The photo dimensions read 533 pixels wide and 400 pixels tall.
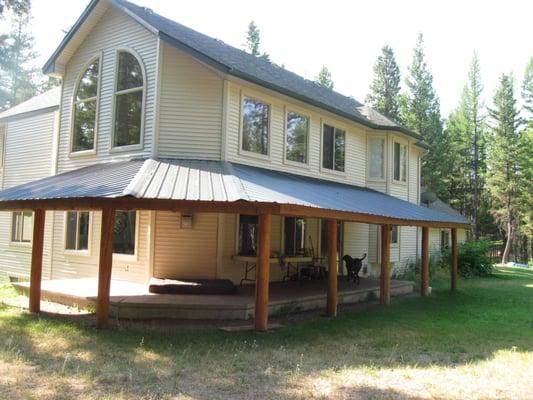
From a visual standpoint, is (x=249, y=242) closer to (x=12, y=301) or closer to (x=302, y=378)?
(x=12, y=301)

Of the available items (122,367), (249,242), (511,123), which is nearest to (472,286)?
(249,242)

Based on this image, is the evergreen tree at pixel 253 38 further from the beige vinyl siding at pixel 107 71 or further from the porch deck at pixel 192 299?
the porch deck at pixel 192 299

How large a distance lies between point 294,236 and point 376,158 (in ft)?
16.9

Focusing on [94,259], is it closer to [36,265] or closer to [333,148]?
[36,265]

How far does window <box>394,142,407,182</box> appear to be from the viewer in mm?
17494

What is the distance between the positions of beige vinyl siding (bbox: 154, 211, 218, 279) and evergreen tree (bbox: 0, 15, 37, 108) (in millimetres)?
32960

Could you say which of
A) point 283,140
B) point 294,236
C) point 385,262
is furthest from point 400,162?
point 385,262

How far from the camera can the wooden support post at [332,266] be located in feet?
31.4

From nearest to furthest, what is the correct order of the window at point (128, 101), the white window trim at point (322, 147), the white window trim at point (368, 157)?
the window at point (128, 101), the white window trim at point (322, 147), the white window trim at point (368, 157)

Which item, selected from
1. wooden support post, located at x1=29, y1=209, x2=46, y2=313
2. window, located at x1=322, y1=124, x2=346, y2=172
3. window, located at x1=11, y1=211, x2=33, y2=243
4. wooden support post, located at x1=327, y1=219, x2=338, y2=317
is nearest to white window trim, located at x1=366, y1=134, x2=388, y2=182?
window, located at x1=322, y1=124, x2=346, y2=172

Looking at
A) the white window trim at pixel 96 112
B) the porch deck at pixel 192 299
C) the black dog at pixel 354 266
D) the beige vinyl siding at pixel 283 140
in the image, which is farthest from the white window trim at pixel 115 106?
the black dog at pixel 354 266

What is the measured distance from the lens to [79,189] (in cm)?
835

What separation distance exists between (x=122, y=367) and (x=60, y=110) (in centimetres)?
932

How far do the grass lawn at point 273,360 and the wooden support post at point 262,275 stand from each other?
0.34 meters
